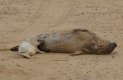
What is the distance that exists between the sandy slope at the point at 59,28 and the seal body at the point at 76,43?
0.18m

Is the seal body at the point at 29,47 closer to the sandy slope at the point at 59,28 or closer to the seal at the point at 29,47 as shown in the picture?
the seal at the point at 29,47

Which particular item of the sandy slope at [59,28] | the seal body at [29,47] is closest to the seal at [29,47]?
the seal body at [29,47]

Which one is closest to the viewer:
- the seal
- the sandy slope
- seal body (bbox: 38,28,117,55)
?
the sandy slope

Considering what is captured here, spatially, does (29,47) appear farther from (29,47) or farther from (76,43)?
(76,43)

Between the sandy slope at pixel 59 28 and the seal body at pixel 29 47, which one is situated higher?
the seal body at pixel 29 47

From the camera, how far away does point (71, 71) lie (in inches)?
317

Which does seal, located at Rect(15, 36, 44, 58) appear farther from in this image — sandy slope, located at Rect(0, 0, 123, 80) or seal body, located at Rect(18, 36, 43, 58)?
sandy slope, located at Rect(0, 0, 123, 80)

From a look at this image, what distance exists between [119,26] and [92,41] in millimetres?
2470

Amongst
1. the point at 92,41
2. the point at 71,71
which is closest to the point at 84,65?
the point at 71,71

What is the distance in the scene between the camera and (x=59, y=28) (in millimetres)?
11234

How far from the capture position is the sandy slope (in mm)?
7914

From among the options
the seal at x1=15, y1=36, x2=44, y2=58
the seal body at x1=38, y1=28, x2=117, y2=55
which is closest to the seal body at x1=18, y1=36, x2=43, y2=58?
the seal at x1=15, y1=36, x2=44, y2=58

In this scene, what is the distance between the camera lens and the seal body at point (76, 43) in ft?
30.2

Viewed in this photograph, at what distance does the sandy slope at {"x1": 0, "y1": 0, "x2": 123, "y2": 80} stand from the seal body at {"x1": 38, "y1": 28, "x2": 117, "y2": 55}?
0.18 m
